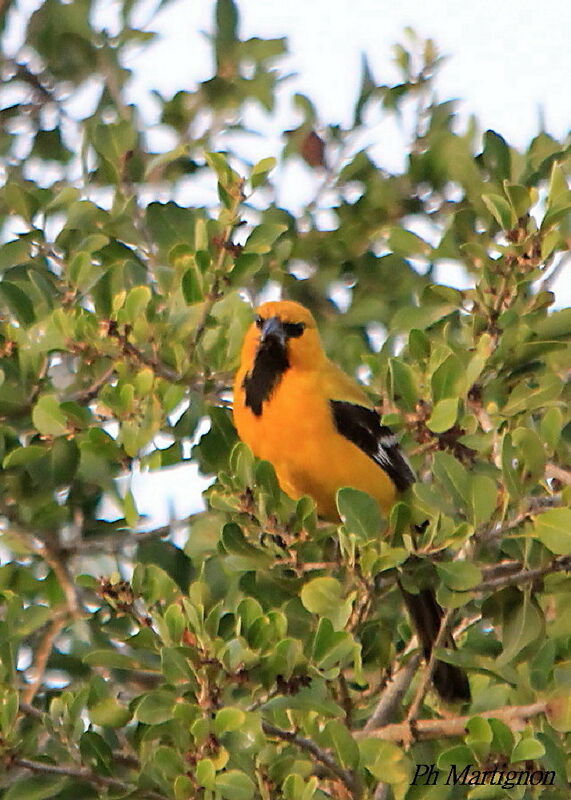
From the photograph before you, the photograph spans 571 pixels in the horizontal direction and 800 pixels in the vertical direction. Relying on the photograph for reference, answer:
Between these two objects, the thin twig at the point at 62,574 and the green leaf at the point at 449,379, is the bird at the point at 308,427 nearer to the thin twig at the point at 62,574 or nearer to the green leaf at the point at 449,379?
the thin twig at the point at 62,574

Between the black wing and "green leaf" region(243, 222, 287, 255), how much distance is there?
Result: 0.95 metres

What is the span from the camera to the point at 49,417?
3705mm

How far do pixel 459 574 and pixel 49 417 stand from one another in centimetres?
128

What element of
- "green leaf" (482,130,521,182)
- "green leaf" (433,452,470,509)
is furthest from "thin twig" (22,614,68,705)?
"green leaf" (482,130,521,182)

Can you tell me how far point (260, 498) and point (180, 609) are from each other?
0.39 m

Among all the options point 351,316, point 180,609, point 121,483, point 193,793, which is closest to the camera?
point 193,793

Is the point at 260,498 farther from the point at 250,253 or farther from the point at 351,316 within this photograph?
the point at 351,316

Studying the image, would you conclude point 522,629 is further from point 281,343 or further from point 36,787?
point 281,343

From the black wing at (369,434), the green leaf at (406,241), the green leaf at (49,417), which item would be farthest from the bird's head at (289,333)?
the green leaf at (49,417)

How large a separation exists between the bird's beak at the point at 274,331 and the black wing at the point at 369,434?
312 mm

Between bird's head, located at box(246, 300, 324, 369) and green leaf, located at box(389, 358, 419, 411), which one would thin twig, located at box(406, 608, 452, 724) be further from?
bird's head, located at box(246, 300, 324, 369)

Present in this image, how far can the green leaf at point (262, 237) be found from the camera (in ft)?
12.7

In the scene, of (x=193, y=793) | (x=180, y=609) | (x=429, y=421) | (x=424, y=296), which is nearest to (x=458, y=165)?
(x=424, y=296)

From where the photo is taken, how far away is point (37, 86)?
531 centimetres
